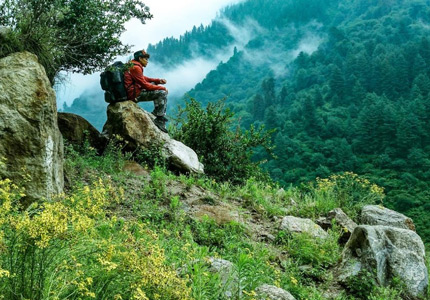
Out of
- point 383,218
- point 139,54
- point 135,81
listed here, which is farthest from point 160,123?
point 383,218

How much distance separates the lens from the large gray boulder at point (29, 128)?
6.30 meters

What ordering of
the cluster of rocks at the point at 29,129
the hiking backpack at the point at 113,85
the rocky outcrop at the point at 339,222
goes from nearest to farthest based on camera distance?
the cluster of rocks at the point at 29,129 → the rocky outcrop at the point at 339,222 → the hiking backpack at the point at 113,85

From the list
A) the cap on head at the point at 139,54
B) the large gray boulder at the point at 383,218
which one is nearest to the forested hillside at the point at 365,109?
the large gray boulder at the point at 383,218

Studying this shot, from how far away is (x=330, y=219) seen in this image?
8906 millimetres

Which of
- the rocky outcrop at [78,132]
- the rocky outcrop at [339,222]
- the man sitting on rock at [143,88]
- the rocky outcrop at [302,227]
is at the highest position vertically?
the man sitting on rock at [143,88]

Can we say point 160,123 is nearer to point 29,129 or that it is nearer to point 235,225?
point 235,225

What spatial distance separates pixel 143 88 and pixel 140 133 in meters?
1.75

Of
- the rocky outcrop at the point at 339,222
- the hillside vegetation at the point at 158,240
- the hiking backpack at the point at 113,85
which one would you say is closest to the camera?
the hillside vegetation at the point at 158,240

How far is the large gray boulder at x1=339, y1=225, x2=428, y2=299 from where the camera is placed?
6539 millimetres

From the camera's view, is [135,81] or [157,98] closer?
[135,81]

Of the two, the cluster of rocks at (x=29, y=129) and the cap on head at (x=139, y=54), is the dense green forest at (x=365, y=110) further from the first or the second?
the cluster of rocks at (x=29, y=129)

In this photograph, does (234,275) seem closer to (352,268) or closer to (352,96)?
(352,268)

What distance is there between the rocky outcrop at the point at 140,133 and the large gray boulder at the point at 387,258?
5.39 metres

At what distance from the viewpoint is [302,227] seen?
8.11m
